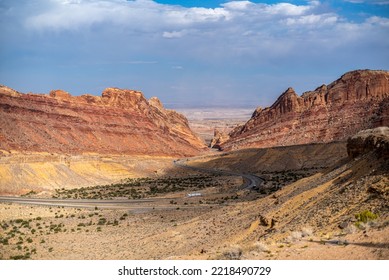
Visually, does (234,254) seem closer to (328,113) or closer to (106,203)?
(106,203)

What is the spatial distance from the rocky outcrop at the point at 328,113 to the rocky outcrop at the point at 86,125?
950 inches

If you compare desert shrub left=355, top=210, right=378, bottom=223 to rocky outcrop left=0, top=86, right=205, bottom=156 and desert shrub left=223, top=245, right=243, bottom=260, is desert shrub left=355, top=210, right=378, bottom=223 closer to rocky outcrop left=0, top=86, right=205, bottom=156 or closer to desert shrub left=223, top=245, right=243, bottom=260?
desert shrub left=223, top=245, right=243, bottom=260

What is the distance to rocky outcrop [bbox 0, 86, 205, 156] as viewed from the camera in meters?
86.2

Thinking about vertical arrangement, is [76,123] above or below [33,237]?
above

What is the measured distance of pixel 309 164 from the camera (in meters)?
89.2

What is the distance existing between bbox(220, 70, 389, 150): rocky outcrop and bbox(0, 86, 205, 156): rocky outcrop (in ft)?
79.2

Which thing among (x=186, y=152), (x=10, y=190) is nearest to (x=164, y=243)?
(x=10, y=190)

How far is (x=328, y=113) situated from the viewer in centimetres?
11625

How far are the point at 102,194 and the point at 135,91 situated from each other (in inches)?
2919

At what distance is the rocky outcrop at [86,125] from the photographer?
86188 millimetres

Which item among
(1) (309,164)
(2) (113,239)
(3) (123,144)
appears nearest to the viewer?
(2) (113,239)

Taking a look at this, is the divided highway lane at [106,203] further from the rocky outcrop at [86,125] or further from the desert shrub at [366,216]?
the rocky outcrop at [86,125]

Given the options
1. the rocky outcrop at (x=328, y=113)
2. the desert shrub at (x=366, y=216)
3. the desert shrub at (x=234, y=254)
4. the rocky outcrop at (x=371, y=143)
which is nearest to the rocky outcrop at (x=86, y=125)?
the rocky outcrop at (x=328, y=113)

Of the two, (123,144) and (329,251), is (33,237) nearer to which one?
(329,251)
